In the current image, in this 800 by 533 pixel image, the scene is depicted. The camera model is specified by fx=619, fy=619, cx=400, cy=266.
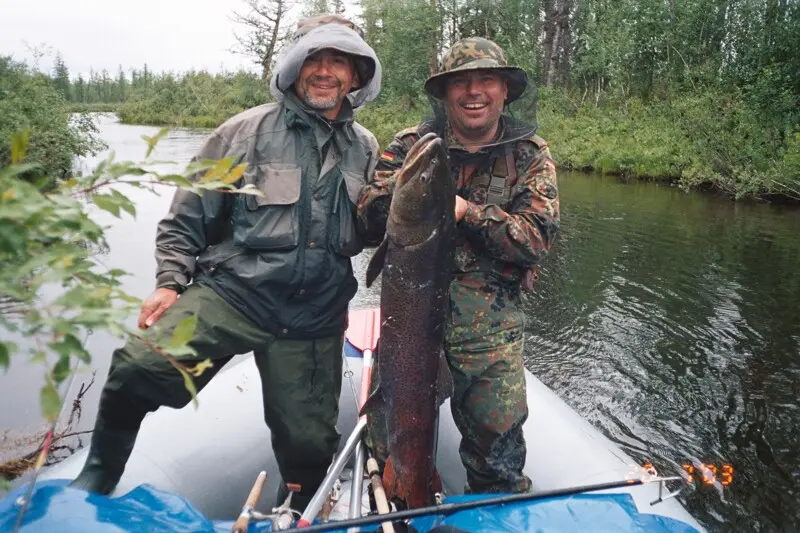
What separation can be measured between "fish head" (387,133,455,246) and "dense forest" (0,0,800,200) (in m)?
1.07

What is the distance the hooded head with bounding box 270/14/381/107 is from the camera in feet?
11.2

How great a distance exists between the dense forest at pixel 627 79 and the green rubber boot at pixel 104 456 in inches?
118

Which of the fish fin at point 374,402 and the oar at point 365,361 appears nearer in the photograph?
the oar at point 365,361

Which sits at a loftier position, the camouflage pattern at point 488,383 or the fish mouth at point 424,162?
the fish mouth at point 424,162

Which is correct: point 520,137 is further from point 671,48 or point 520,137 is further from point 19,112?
point 671,48

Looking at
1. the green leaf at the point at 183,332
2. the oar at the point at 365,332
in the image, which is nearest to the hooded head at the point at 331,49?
the oar at the point at 365,332

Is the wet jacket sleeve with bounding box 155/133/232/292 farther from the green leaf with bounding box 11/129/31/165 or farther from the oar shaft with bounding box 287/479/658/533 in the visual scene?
the green leaf with bounding box 11/129/31/165

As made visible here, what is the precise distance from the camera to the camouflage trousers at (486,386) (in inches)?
142

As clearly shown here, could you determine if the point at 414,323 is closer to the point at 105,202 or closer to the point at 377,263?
the point at 377,263

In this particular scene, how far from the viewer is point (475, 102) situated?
375cm

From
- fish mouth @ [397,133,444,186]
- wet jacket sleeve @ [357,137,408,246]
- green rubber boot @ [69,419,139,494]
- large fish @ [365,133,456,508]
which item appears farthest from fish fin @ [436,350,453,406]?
green rubber boot @ [69,419,139,494]

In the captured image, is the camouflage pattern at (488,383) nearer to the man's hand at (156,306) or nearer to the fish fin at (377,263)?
the fish fin at (377,263)

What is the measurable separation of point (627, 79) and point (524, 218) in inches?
1212
